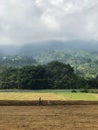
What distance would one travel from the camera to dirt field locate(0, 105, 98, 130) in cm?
2082

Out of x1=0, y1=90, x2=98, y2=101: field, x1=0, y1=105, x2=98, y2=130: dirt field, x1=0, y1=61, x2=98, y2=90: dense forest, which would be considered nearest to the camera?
x1=0, y1=105, x2=98, y2=130: dirt field

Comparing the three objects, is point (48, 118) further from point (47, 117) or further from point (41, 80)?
point (41, 80)

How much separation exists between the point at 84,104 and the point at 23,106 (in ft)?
16.3

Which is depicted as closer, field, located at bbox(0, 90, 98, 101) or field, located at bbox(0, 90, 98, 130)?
field, located at bbox(0, 90, 98, 130)

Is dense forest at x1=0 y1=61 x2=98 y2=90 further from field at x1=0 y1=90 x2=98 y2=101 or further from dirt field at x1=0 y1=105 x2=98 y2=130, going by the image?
dirt field at x1=0 y1=105 x2=98 y2=130

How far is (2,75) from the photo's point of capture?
77.0 meters

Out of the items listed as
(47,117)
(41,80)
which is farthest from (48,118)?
(41,80)

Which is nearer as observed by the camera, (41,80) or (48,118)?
(48,118)

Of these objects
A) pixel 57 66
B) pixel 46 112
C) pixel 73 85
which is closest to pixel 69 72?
pixel 57 66

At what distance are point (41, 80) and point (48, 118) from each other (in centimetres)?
4314

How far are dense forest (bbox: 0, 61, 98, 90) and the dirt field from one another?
36.0 m

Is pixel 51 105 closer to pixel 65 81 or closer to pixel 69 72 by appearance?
pixel 65 81

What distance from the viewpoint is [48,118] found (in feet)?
78.3

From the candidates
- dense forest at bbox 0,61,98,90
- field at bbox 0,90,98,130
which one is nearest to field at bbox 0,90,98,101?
field at bbox 0,90,98,130
